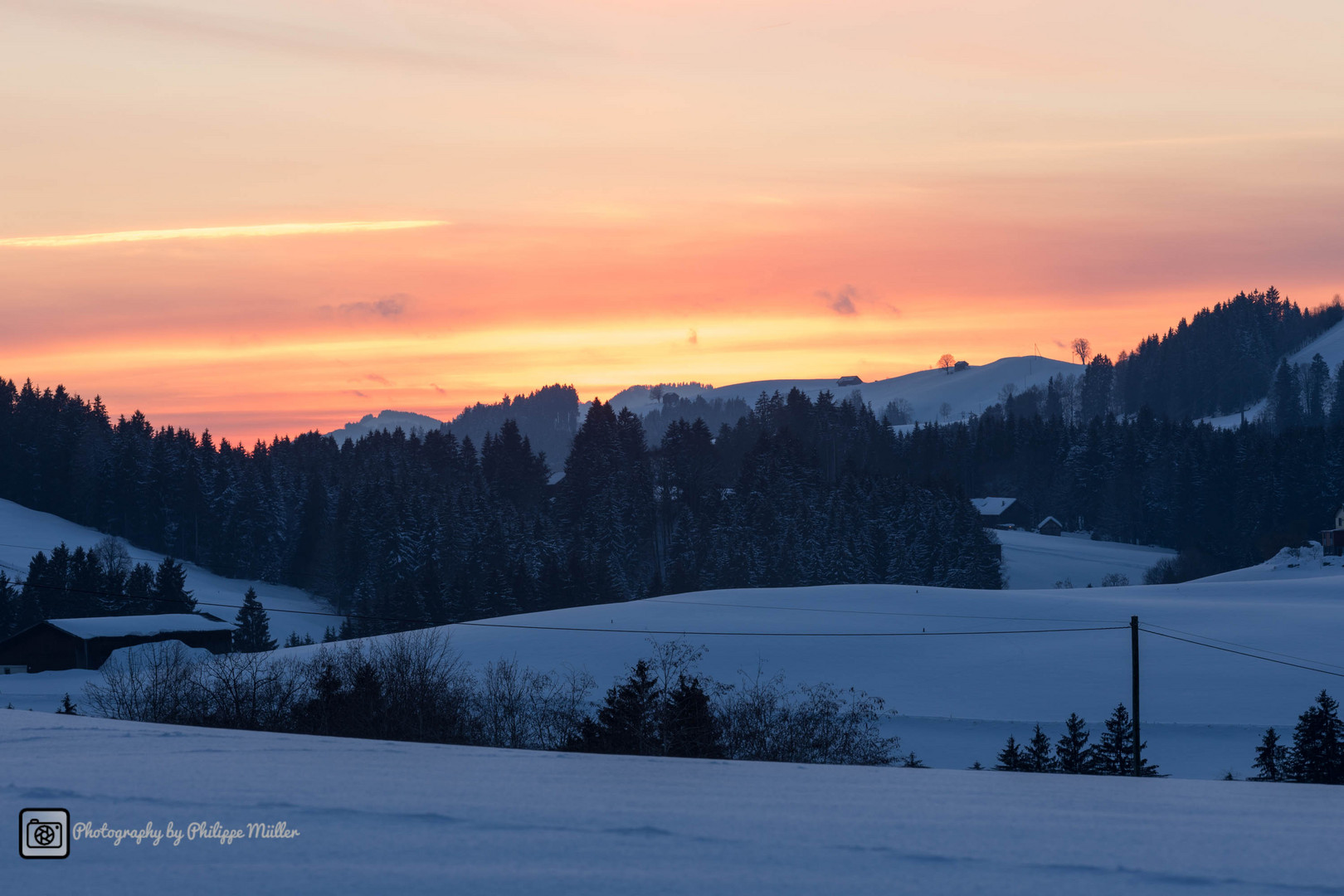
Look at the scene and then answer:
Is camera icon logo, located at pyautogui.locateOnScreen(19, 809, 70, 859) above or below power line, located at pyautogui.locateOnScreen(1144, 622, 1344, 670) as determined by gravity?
above

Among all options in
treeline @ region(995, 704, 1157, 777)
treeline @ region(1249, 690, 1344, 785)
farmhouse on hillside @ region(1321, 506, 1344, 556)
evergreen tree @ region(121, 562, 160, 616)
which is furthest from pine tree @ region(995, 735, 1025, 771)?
farmhouse on hillside @ region(1321, 506, 1344, 556)

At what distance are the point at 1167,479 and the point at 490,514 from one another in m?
85.1

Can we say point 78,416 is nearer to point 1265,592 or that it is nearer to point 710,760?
point 1265,592

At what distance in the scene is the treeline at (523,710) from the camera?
2752 centimetres

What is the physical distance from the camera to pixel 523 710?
3453cm

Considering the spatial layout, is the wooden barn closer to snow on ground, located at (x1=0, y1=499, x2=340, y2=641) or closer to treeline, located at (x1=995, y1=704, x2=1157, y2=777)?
snow on ground, located at (x1=0, y1=499, x2=340, y2=641)

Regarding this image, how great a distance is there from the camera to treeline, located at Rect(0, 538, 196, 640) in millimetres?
77250

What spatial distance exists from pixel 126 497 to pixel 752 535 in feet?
228

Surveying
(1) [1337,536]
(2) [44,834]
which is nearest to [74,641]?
(2) [44,834]

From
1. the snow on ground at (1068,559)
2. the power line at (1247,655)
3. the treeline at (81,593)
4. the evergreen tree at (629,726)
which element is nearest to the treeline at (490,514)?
the snow on ground at (1068,559)

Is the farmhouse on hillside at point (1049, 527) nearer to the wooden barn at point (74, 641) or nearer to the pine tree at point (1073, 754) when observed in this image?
the wooden barn at point (74, 641)

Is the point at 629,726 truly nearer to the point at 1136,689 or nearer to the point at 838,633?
the point at 1136,689

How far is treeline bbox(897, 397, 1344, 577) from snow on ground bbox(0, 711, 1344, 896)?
10943 cm

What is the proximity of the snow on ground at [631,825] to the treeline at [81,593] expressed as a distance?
7498cm
